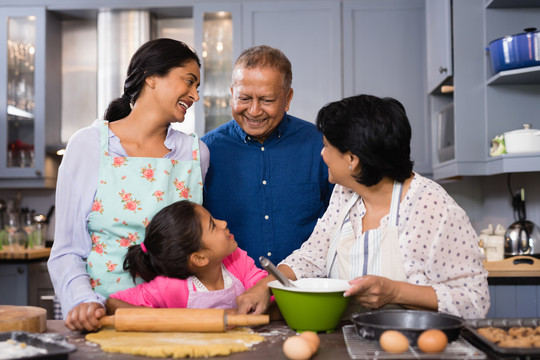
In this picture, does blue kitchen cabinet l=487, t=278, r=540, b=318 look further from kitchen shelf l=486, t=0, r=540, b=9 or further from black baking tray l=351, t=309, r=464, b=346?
black baking tray l=351, t=309, r=464, b=346

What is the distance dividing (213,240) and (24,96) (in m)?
3.18

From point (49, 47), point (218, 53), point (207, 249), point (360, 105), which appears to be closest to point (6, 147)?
point (49, 47)

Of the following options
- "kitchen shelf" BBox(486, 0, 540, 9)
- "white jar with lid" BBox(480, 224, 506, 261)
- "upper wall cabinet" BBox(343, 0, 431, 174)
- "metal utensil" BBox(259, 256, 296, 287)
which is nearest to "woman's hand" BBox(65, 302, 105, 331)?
"metal utensil" BBox(259, 256, 296, 287)

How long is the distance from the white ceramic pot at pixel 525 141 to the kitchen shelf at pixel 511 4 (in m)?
0.68

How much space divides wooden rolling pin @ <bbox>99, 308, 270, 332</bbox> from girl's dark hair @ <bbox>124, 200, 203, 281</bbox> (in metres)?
0.23

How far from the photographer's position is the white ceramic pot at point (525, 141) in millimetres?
2789

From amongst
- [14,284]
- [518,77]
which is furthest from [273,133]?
[14,284]

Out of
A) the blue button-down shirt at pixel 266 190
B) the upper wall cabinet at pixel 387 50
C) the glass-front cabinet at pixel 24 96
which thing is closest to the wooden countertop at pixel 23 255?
the glass-front cabinet at pixel 24 96

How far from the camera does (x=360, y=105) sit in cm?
147

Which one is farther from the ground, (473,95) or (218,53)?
(218,53)

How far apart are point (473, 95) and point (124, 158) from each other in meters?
2.21

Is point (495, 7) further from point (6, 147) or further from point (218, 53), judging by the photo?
point (6, 147)

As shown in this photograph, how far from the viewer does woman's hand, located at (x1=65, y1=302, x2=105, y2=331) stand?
4.27ft

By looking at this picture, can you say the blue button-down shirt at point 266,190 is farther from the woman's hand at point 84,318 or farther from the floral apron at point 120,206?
the woman's hand at point 84,318
